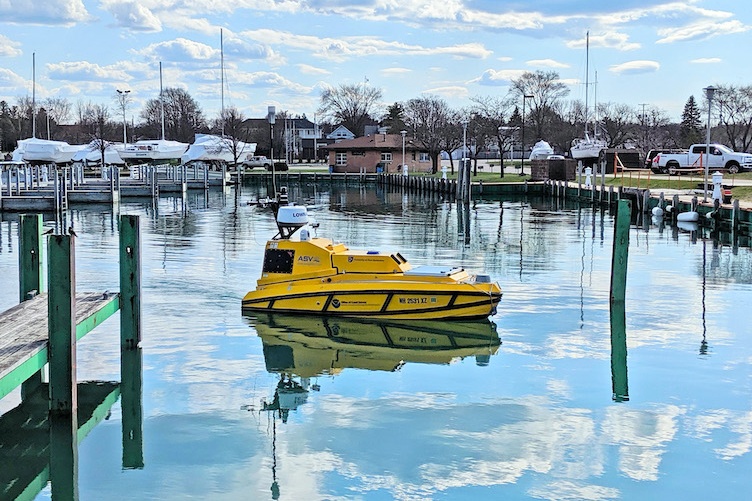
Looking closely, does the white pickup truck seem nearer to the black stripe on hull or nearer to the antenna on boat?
the black stripe on hull

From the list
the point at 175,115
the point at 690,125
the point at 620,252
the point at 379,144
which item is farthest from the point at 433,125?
the point at 620,252

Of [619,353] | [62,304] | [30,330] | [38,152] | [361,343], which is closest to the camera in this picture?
[62,304]

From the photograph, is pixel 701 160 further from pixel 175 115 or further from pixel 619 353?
pixel 175 115

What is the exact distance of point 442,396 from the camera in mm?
14312

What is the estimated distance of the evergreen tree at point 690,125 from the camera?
10006cm

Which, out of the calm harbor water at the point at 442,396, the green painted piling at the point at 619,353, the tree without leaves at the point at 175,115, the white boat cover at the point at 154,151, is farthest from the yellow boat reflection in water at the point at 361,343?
the tree without leaves at the point at 175,115

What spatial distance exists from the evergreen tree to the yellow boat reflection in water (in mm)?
85600

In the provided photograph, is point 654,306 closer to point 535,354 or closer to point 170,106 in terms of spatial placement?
point 535,354

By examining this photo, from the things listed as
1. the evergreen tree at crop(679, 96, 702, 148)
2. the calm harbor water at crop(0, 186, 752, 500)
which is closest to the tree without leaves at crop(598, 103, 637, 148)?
the evergreen tree at crop(679, 96, 702, 148)

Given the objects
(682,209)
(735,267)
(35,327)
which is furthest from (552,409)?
(682,209)

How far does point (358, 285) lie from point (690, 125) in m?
101

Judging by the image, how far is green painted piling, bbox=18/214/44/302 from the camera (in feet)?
47.1

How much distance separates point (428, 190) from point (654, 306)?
52.9 m

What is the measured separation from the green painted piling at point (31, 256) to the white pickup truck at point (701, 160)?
154 feet
